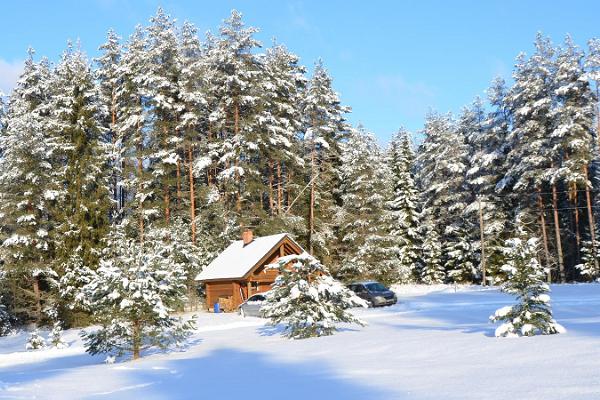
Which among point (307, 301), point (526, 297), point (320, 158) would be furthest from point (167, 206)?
point (526, 297)

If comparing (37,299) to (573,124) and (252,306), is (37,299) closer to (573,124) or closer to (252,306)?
(252,306)

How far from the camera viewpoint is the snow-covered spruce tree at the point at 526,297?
44.1ft

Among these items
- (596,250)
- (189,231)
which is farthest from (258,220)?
(596,250)

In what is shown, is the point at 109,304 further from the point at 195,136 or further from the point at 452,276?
the point at 452,276

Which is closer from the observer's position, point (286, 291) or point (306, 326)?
point (306, 326)

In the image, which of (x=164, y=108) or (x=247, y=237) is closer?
(x=247, y=237)

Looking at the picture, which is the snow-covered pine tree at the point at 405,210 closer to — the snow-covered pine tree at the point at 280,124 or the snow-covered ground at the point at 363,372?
the snow-covered pine tree at the point at 280,124

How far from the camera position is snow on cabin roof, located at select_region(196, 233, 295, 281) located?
37.0m

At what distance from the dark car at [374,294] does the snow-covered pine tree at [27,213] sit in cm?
2001

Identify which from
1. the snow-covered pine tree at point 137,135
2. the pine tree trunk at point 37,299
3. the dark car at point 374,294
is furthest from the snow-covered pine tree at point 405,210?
the pine tree trunk at point 37,299

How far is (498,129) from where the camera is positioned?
5231 centimetres

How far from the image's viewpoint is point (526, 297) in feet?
45.0

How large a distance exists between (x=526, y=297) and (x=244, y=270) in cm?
2477

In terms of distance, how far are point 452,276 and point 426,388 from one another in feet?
168
